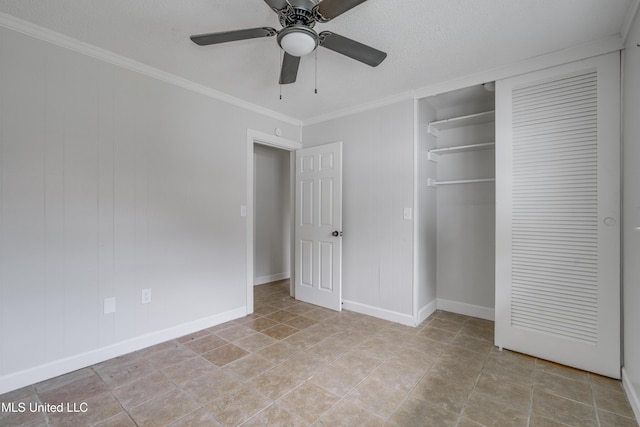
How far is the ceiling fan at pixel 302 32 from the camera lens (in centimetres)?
151

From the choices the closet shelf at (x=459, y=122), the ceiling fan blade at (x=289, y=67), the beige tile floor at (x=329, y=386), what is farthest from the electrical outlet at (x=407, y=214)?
the ceiling fan blade at (x=289, y=67)

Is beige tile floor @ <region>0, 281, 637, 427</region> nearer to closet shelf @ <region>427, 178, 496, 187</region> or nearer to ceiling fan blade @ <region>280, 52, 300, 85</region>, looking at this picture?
closet shelf @ <region>427, 178, 496, 187</region>

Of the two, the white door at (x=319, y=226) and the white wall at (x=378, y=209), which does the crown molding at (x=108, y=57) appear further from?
the white wall at (x=378, y=209)

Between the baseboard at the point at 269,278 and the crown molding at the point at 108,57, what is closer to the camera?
the crown molding at the point at 108,57

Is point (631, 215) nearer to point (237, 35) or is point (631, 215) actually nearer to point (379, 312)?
point (379, 312)

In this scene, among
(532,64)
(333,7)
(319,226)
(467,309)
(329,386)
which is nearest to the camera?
(333,7)

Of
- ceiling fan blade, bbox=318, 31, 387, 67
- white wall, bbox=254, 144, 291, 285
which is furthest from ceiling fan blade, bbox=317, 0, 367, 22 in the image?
white wall, bbox=254, 144, 291, 285

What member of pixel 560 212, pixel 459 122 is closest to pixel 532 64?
pixel 459 122

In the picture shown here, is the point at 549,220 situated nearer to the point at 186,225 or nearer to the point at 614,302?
the point at 614,302

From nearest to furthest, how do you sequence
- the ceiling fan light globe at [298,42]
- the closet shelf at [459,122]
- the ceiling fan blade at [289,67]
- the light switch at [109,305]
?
the ceiling fan light globe at [298,42], the ceiling fan blade at [289,67], the light switch at [109,305], the closet shelf at [459,122]

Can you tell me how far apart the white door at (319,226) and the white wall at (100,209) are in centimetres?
104

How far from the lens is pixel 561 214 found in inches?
90.3

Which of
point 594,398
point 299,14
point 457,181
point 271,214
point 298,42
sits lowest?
point 594,398

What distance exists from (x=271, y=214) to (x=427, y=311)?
3.00 m
